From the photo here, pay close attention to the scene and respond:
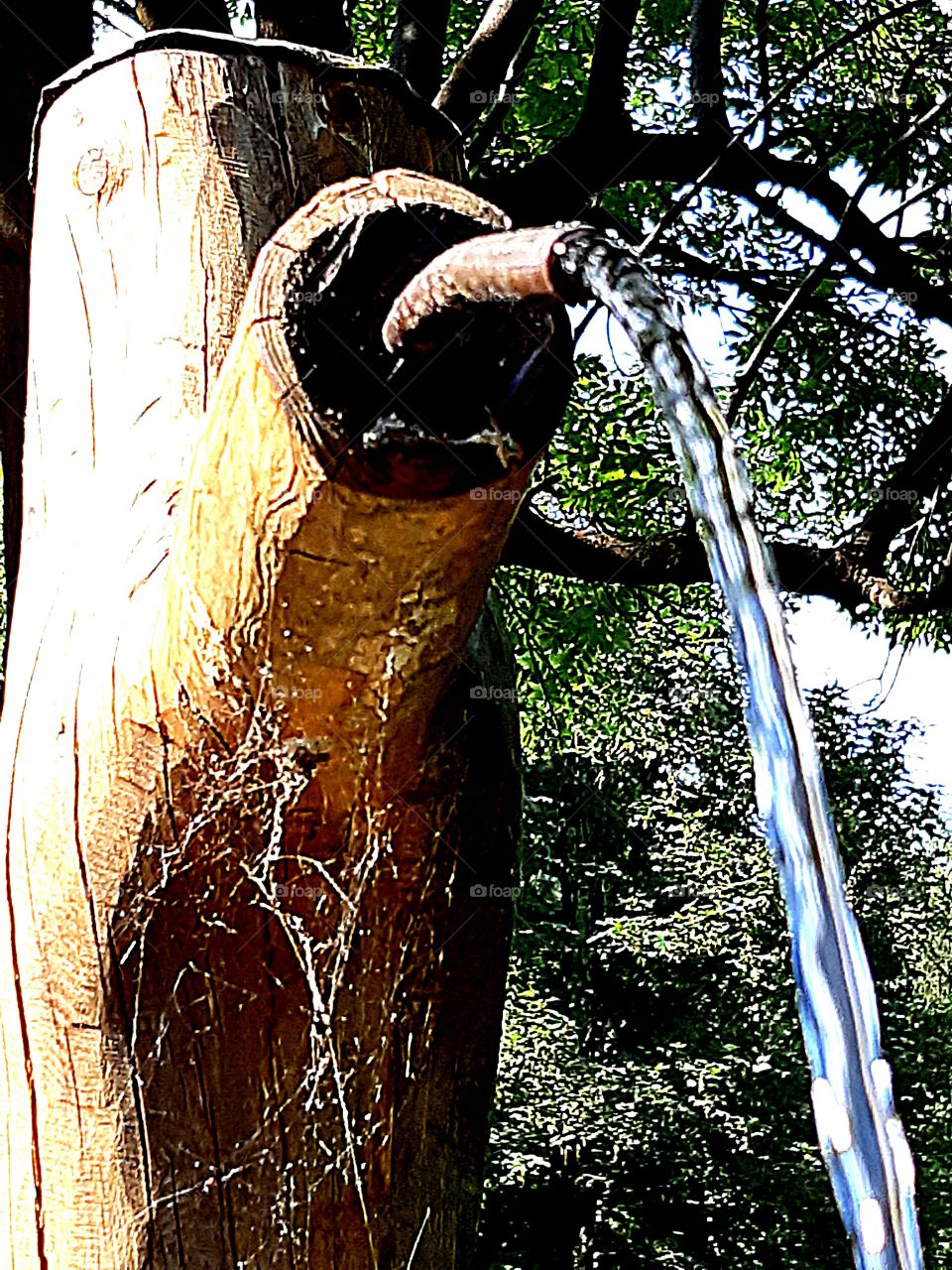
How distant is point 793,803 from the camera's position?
61.6 inches

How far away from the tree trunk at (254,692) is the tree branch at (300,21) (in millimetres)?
1739

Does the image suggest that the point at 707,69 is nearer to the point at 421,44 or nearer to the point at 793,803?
the point at 421,44

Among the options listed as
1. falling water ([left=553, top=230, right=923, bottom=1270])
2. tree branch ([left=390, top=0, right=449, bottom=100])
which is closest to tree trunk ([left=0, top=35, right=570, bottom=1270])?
falling water ([left=553, top=230, right=923, bottom=1270])

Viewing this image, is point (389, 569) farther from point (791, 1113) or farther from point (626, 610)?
point (791, 1113)

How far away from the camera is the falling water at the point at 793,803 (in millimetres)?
1424

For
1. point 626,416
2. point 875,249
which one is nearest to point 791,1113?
point 626,416

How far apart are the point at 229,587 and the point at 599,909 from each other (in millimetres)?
6136

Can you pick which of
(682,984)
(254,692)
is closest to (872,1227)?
(254,692)

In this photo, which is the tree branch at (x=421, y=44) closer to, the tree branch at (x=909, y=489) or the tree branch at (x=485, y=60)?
the tree branch at (x=485, y=60)

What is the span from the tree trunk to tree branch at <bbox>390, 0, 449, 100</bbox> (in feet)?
7.52

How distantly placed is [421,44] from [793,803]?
10.1 feet

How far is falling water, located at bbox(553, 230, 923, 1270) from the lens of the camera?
1.42 m

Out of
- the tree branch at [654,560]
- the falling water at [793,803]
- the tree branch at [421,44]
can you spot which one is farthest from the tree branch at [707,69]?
the falling water at [793,803]

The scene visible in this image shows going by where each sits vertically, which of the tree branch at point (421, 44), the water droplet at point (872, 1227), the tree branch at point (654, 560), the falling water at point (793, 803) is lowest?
the water droplet at point (872, 1227)
